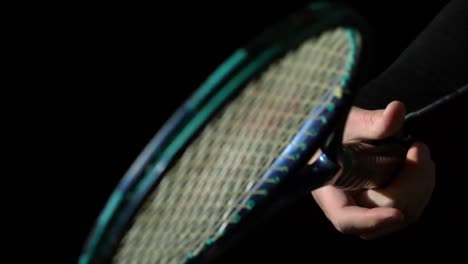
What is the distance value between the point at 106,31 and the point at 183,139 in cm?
47

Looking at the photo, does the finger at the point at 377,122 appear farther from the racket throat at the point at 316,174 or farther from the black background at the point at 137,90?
the black background at the point at 137,90

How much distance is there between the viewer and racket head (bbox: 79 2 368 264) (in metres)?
0.30

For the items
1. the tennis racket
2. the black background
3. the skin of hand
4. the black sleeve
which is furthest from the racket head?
the black background

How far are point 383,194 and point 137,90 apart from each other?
0.40 metres

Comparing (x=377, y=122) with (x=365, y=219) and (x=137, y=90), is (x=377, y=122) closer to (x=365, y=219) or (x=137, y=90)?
(x=365, y=219)

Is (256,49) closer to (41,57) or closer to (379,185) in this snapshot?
(379,185)

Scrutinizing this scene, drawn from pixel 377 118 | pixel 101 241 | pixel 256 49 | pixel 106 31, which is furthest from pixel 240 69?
pixel 106 31

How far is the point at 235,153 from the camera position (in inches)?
16.4

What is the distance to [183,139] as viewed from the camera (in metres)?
0.31

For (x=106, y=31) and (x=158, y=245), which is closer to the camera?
(x=158, y=245)

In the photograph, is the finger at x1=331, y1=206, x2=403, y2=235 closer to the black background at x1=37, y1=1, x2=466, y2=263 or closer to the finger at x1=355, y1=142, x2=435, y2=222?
the finger at x1=355, y1=142, x2=435, y2=222

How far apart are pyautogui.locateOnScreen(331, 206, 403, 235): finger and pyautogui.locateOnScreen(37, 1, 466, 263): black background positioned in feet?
0.75

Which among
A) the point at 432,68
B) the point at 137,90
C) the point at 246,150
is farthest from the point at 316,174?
the point at 137,90

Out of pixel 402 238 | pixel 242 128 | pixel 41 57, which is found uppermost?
pixel 41 57
